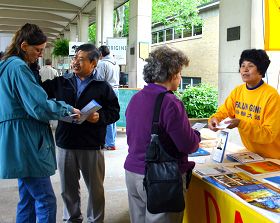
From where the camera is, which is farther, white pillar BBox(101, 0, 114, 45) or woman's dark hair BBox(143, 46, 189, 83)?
white pillar BBox(101, 0, 114, 45)

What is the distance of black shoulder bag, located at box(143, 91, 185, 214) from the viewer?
195cm

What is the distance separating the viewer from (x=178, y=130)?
1.94 meters

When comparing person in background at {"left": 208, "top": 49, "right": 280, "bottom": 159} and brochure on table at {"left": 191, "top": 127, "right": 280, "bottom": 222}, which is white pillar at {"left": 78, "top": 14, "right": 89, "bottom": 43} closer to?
person in background at {"left": 208, "top": 49, "right": 280, "bottom": 159}

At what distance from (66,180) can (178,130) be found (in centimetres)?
142

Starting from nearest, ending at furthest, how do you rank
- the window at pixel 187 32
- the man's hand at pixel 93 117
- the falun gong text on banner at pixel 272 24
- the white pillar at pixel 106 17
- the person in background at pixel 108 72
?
1. the man's hand at pixel 93 117
2. the falun gong text on banner at pixel 272 24
3. the person in background at pixel 108 72
4. the white pillar at pixel 106 17
5. the window at pixel 187 32

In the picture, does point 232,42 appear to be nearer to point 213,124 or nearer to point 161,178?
point 213,124

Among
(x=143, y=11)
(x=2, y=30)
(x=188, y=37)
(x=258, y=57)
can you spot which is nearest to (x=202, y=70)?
(x=188, y=37)

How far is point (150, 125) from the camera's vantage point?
204 cm

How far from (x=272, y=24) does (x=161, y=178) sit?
86.2 inches

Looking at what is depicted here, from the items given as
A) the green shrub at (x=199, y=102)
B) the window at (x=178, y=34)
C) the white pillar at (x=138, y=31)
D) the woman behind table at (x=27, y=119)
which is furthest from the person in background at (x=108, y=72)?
the window at (x=178, y=34)

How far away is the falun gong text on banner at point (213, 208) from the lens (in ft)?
6.15

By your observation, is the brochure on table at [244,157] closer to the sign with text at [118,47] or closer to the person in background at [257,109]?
the person in background at [257,109]

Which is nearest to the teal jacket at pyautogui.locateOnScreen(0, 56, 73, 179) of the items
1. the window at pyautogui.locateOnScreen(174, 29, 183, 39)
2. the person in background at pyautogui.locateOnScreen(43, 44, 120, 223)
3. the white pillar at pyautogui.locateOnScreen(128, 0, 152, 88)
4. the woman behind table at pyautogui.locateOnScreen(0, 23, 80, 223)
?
the woman behind table at pyautogui.locateOnScreen(0, 23, 80, 223)

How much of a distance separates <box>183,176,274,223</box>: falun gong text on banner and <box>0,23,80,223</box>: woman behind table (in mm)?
1056
